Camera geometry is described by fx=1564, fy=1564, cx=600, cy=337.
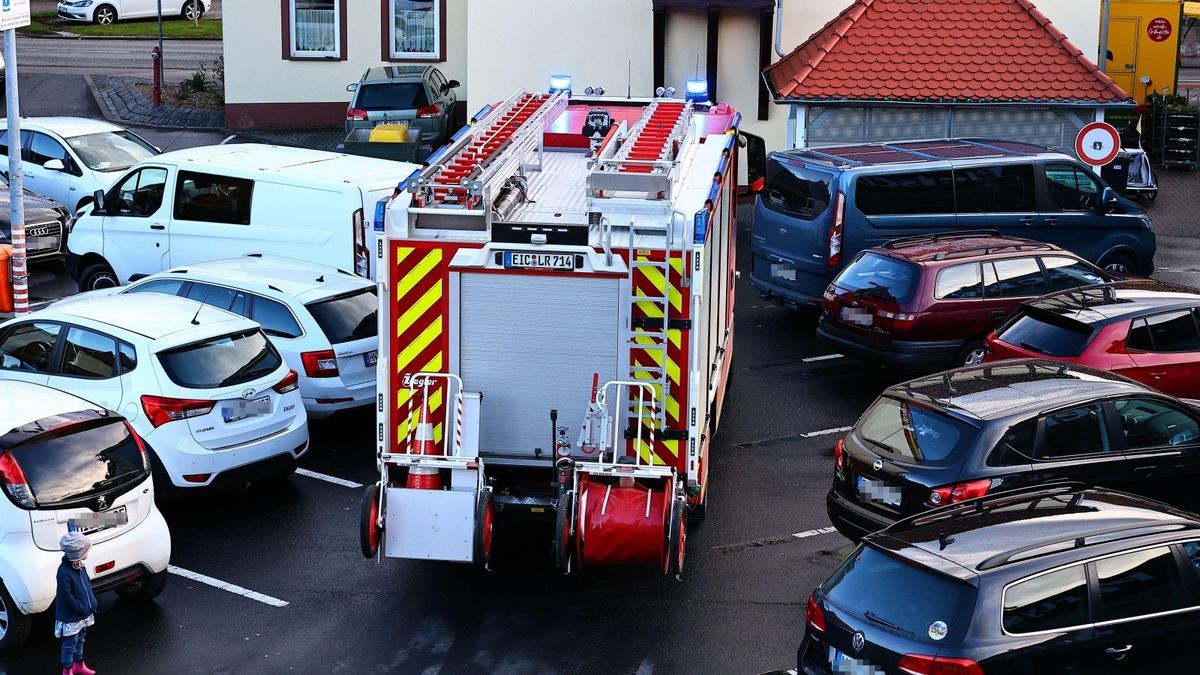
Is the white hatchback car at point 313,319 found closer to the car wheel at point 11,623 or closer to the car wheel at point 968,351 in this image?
the car wheel at point 11,623

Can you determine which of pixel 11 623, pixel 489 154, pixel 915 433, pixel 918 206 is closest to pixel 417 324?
pixel 489 154

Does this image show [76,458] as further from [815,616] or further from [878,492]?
[878,492]

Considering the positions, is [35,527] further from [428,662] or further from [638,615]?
[638,615]

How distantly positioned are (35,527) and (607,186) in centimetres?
411

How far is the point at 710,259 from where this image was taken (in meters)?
11.5

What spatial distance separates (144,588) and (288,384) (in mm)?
2508

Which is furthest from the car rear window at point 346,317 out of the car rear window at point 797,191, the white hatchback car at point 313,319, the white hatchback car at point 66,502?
the car rear window at point 797,191

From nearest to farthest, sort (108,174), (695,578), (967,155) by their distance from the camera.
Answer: (695,578), (967,155), (108,174)

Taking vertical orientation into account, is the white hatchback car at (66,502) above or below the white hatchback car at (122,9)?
below

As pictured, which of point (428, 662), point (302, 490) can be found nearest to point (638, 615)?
point (428, 662)

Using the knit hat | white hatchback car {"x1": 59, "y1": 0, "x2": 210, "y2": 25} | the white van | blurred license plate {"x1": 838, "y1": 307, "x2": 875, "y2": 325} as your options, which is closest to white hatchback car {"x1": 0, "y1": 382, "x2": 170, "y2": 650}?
the knit hat

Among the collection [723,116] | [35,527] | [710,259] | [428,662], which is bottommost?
[428,662]

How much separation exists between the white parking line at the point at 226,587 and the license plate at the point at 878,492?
3979mm

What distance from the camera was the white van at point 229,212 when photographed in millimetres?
17125
